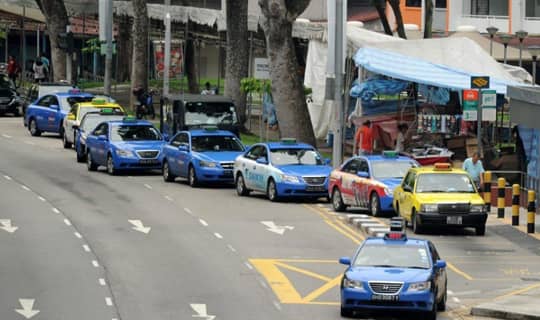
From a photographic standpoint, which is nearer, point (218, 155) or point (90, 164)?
point (218, 155)

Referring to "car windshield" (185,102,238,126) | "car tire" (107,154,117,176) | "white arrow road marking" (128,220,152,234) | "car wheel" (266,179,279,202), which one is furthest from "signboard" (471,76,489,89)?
"car tire" (107,154,117,176)

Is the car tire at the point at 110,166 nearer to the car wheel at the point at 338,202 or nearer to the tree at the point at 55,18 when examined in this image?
the car wheel at the point at 338,202

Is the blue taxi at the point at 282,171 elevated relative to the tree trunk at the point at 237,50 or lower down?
lower down

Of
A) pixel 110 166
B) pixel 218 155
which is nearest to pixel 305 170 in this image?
pixel 218 155

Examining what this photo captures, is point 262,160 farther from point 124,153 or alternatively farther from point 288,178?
point 124,153

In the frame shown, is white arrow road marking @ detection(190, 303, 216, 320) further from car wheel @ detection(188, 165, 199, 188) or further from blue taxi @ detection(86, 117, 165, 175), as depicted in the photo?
blue taxi @ detection(86, 117, 165, 175)

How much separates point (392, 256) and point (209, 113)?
2466 centimetres

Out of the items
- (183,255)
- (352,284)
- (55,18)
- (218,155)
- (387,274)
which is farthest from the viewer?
(55,18)

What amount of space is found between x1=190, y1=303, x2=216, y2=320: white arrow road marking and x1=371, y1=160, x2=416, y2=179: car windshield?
12.5 m

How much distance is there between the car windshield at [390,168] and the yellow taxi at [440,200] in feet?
6.03

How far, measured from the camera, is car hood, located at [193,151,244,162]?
39344 millimetres

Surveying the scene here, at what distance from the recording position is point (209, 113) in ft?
149

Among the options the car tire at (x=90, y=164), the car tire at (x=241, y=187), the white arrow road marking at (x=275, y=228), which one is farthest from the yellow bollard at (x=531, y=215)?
the car tire at (x=90, y=164)

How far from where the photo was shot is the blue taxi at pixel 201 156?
39250mm
